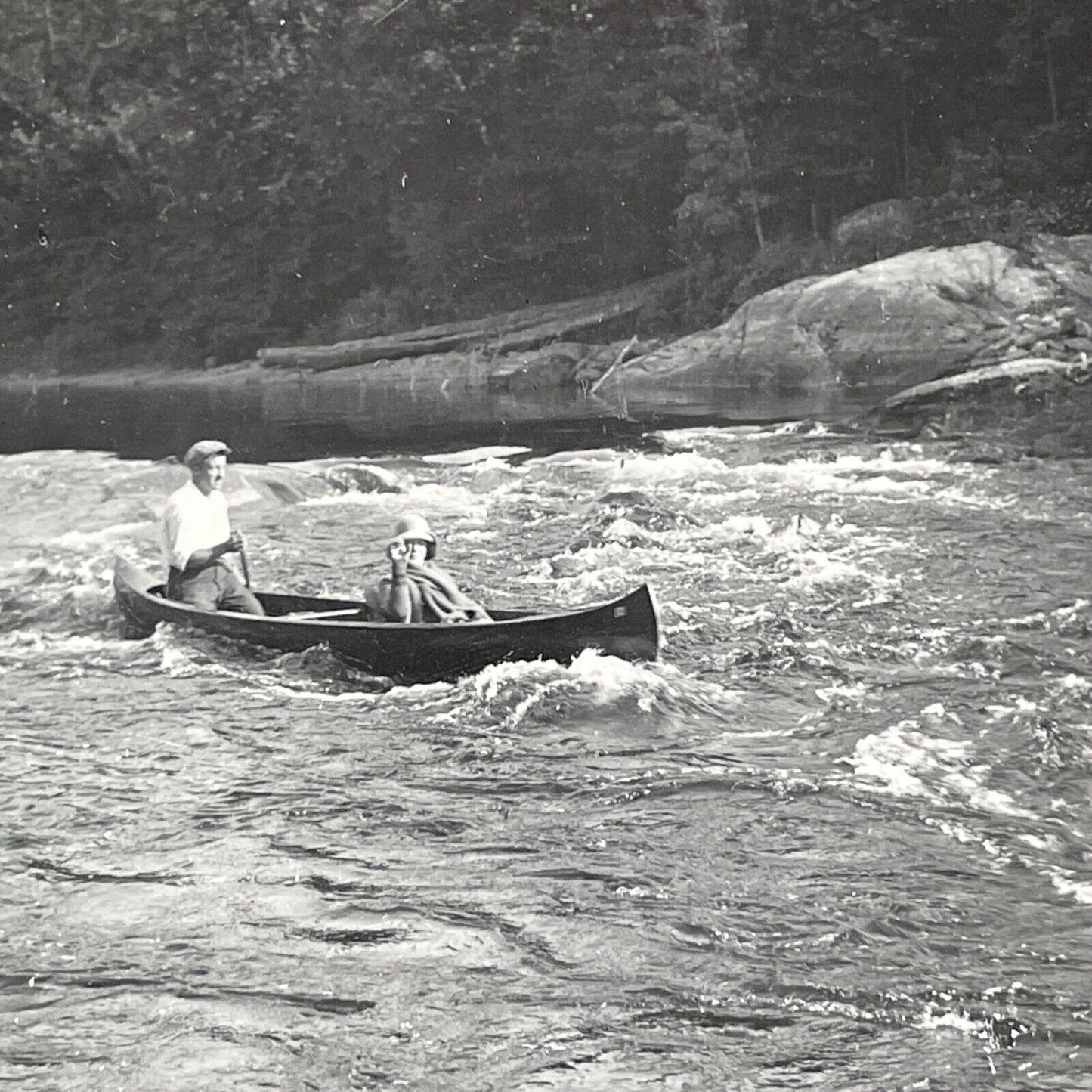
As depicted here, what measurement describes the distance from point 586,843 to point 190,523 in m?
2.49

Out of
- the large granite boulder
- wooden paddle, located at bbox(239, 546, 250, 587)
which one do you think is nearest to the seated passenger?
wooden paddle, located at bbox(239, 546, 250, 587)

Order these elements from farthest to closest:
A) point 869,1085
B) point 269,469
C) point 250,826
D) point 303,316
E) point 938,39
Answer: point 303,316
point 938,39
point 269,469
point 250,826
point 869,1085

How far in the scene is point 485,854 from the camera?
332 centimetres

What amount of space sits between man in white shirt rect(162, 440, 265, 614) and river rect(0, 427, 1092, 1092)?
27 centimetres

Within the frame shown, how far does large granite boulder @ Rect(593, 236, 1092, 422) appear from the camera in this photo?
9633mm

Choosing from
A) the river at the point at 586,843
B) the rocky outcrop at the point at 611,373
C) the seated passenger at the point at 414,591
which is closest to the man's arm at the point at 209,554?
the river at the point at 586,843

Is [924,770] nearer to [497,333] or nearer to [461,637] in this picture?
[461,637]

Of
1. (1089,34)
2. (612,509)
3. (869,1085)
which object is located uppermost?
(1089,34)

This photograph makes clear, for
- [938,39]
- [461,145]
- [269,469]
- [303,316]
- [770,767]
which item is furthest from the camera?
[303,316]

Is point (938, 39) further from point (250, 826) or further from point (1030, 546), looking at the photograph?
point (250, 826)

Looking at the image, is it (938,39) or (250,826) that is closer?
(250,826)

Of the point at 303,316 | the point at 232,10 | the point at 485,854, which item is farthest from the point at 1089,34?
the point at 485,854

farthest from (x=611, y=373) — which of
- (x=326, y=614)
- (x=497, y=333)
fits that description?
(x=326, y=614)

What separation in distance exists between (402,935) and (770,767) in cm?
130
